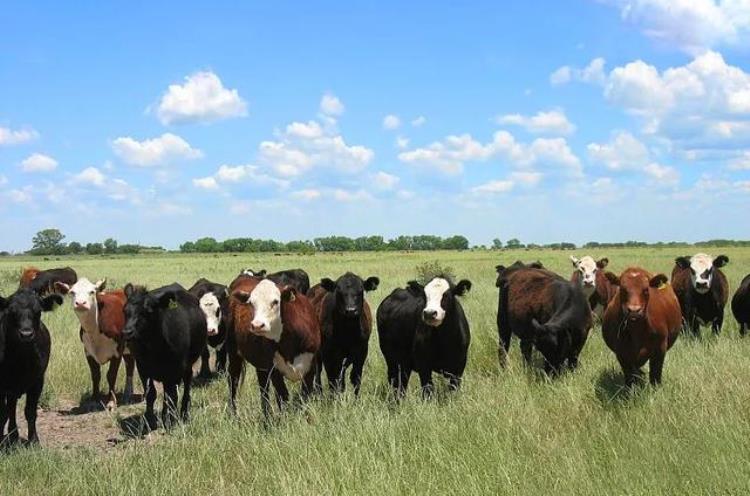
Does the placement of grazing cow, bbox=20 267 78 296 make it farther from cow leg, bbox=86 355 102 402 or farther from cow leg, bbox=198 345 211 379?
cow leg, bbox=86 355 102 402

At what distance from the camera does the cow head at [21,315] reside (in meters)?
7.78

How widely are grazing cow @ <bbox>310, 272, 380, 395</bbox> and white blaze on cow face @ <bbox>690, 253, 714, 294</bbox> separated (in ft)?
19.3

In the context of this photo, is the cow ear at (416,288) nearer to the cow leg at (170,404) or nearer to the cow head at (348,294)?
the cow head at (348,294)

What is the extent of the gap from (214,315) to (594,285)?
7378mm

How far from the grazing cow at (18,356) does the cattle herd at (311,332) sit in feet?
0.04

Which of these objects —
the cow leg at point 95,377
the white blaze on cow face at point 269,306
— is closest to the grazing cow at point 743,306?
the white blaze on cow face at point 269,306

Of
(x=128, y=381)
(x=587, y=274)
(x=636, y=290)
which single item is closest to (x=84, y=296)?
(x=128, y=381)

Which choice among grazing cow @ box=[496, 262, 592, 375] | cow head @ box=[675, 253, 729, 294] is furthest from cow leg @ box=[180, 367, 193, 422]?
cow head @ box=[675, 253, 729, 294]

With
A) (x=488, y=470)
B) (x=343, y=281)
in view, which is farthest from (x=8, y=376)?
(x=488, y=470)

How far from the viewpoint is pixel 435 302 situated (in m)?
8.22

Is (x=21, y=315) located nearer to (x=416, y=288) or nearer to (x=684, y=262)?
(x=416, y=288)

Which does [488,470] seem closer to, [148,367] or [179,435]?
[179,435]

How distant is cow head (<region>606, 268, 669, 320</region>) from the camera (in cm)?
765

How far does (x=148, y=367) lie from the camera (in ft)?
29.5
